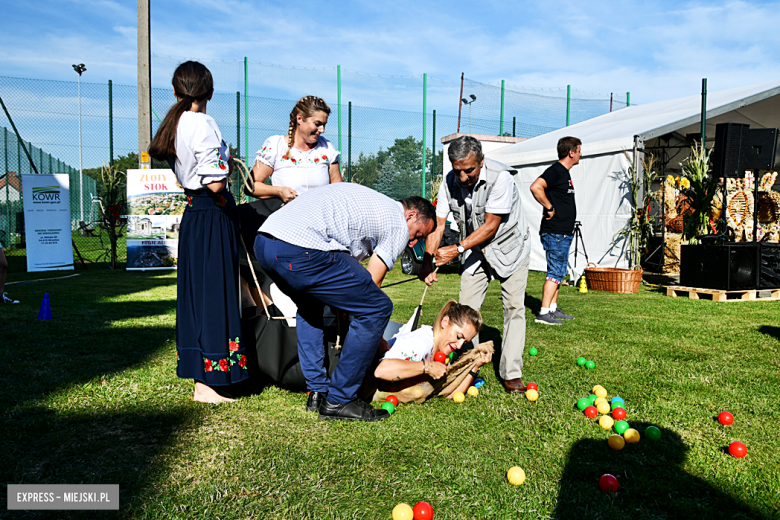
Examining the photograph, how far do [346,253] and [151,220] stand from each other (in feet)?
30.5

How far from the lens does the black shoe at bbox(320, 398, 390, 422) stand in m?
2.88

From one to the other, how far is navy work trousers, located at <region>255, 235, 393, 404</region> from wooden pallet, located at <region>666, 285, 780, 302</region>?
6591mm

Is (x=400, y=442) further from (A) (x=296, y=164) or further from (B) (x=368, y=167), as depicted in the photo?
(B) (x=368, y=167)

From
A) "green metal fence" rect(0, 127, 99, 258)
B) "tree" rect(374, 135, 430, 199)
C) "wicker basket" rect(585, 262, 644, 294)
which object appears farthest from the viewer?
"tree" rect(374, 135, 430, 199)

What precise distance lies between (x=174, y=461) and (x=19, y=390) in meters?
1.52

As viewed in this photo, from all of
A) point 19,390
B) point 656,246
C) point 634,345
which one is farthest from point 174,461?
point 656,246

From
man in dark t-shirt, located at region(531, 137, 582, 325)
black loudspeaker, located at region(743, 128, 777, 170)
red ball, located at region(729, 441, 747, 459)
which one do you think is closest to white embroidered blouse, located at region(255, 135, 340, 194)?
red ball, located at region(729, 441, 747, 459)

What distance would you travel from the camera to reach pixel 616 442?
257 centimetres

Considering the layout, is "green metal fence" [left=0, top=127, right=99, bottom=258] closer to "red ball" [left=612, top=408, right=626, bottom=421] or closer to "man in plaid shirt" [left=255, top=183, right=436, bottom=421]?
"man in plaid shirt" [left=255, top=183, right=436, bottom=421]

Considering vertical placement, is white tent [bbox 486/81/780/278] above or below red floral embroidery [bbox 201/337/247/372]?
above

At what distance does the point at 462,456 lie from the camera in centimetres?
244

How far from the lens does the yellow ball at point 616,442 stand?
257 cm

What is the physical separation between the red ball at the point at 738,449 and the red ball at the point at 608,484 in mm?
735

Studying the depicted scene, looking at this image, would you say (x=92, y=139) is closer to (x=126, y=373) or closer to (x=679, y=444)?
(x=126, y=373)
